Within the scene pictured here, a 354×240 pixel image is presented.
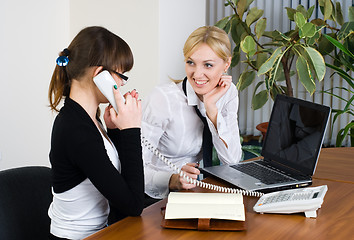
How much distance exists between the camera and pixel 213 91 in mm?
2184

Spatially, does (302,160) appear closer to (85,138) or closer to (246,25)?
(85,138)

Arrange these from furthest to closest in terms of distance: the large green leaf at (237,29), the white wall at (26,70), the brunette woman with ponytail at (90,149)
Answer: the large green leaf at (237,29) → the white wall at (26,70) → the brunette woman with ponytail at (90,149)

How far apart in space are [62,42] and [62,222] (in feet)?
7.42

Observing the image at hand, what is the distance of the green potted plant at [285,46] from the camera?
374 cm

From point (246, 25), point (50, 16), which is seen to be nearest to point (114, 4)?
point (50, 16)

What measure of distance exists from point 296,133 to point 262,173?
0.20 metres

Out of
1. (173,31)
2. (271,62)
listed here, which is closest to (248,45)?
(271,62)

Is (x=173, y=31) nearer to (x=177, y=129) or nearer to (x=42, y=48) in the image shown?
(x=42, y=48)

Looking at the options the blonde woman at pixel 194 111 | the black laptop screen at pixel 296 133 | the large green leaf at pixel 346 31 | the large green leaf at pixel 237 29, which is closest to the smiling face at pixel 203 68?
the blonde woman at pixel 194 111

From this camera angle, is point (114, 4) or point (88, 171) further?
point (114, 4)

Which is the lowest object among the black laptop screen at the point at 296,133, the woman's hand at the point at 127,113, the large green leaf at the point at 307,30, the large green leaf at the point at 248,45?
the black laptop screen at the point at 296,133

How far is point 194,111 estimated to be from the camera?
2.18 meters

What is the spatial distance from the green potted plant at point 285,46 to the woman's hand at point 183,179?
6.49 feet

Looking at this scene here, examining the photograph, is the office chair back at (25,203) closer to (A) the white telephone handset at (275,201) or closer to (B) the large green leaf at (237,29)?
(A) the white telephone handset at (275,201)
